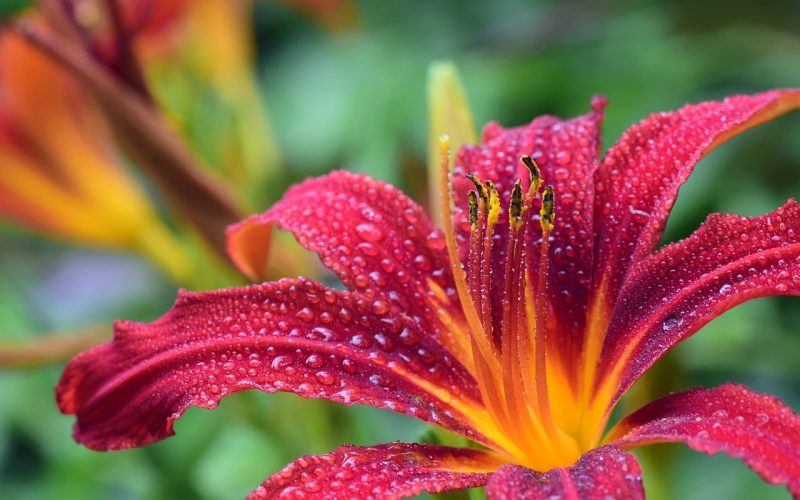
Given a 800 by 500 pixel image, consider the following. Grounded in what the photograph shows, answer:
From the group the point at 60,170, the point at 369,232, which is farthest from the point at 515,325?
the point at 60,170

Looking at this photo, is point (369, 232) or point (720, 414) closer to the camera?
point (720, 414)

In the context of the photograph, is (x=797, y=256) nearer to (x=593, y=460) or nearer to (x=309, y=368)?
(x=593, y=460)

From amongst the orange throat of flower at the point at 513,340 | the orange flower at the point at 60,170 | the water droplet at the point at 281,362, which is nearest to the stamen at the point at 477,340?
the orange throat of flower at the point at 513,340

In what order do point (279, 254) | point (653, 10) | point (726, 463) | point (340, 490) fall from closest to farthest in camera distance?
point (340, 490)
point (279, 254)
point (726, 463)
point (653, 10)

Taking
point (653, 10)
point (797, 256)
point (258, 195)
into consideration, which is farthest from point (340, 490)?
point (653, 10)

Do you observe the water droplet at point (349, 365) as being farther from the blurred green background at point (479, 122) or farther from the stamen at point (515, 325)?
the blurred green background at point (479, 122)

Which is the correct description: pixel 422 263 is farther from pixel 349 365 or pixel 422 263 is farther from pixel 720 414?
pixel 720 414

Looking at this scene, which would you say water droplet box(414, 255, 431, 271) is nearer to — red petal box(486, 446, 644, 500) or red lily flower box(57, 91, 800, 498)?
red lily flower box(57, 91, 800, 498)
